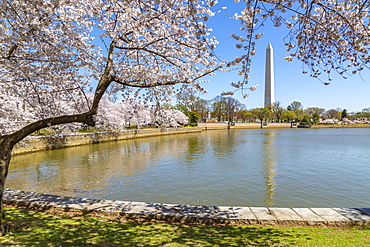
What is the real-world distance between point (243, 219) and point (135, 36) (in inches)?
201

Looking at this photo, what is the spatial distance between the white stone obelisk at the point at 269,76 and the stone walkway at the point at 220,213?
70.6m

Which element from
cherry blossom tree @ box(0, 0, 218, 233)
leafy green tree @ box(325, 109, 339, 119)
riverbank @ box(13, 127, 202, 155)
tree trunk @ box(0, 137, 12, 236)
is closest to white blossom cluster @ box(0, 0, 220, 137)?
cherry blossom tree @ box(0, 0, 218, 233)

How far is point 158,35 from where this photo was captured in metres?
5.82

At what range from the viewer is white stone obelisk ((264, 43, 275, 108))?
225ft

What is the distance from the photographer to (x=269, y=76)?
71.2 m

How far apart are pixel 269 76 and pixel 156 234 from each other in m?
74.3

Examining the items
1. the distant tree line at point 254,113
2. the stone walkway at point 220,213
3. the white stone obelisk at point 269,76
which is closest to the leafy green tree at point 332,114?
the distant tree line at point 254,113

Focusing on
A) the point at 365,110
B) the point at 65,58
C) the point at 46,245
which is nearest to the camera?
the point at 46,245

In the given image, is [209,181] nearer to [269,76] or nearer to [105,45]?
[105,45]

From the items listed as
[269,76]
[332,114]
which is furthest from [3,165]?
[332,114]

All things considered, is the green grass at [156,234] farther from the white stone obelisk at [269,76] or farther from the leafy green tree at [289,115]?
the leafy green tree at [289,115]

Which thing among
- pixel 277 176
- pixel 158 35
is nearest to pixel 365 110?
pixel 277 176

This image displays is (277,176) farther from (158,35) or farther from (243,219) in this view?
(158,35)

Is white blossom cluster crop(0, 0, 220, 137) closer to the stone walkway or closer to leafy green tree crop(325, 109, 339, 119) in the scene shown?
the stone walkway
